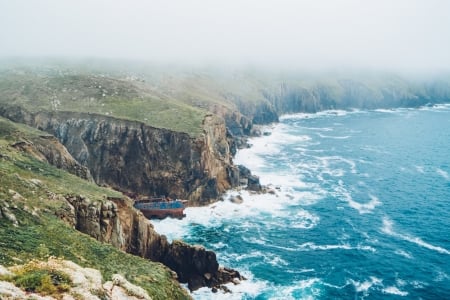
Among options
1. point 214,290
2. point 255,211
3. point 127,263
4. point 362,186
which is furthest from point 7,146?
point 362,186

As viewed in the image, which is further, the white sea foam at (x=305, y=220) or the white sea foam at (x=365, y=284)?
the white sea foam at (x=305, y=220)

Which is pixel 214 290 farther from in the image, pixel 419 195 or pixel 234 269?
pixel 419 195

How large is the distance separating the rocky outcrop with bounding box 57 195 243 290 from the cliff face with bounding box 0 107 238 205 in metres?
39.5

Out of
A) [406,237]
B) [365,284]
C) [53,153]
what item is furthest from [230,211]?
[53,153]

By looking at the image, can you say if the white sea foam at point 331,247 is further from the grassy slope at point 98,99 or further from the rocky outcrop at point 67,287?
the rocky outcrop at point 67,287

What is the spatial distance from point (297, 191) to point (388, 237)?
3614cm

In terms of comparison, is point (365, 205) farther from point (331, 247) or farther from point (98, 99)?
point (98, 99)

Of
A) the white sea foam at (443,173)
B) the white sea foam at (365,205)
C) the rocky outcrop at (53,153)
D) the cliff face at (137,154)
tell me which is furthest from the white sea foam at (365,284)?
the white sea foam at (443,173)

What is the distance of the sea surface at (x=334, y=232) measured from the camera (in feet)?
271

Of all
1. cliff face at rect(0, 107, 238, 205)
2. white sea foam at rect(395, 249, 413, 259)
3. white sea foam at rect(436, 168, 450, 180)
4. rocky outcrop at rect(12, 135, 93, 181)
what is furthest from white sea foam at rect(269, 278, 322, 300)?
white sea foam at rect(436, 168, 450, 180)

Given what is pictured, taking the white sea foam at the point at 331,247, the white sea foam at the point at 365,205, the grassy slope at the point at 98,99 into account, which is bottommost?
the white sea foam at the point at 331,247

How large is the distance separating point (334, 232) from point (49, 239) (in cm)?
7297

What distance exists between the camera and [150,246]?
8119cm

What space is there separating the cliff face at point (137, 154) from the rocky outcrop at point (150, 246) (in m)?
39.5
